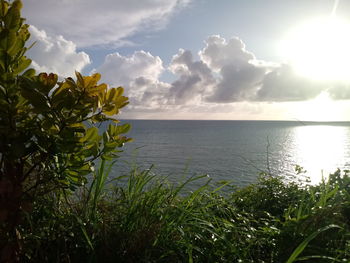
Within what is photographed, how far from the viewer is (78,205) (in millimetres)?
2518

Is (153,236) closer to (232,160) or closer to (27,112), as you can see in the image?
(27,112)

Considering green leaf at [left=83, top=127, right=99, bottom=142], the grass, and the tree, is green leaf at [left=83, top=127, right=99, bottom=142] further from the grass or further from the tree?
the grass

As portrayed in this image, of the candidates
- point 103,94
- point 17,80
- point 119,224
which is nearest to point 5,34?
point 17,80

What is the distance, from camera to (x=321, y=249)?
89.5 inches

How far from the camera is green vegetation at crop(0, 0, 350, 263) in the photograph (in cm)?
160

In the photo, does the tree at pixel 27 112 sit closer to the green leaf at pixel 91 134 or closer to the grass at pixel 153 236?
the green leaf at pixel 91 134

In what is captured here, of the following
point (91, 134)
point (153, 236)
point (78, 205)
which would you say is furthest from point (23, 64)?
point (153, 236)

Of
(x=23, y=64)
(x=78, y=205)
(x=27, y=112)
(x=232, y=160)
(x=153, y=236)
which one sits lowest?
(x=232, y=160)

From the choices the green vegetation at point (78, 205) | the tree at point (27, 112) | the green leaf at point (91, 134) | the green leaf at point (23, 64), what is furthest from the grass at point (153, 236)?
the green leaf at point (23, 64)

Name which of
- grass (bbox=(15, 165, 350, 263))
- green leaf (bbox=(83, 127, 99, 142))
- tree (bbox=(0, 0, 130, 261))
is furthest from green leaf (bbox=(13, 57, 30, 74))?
grass (bbox=(15, 165, 350, 263))

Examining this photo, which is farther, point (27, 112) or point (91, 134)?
point (91, 134)

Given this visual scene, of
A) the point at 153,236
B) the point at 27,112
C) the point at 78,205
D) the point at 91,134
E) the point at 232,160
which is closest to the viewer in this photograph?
the point at 27,112

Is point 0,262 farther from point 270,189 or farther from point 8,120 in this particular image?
point 270,189

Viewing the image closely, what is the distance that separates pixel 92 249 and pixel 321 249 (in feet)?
6.12
